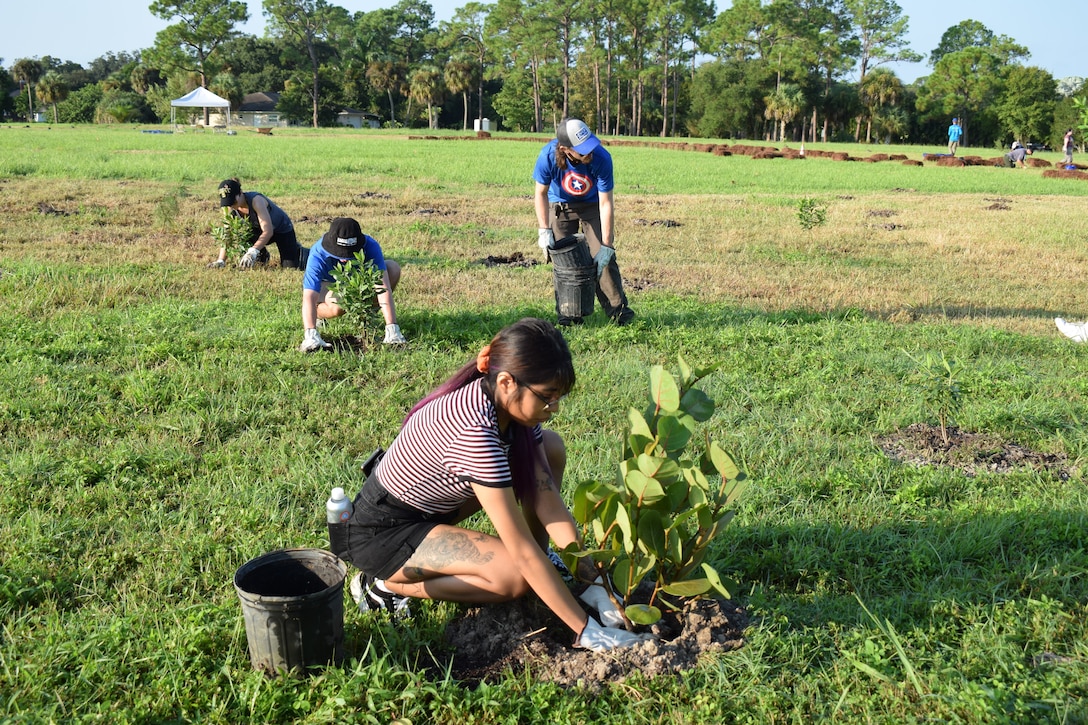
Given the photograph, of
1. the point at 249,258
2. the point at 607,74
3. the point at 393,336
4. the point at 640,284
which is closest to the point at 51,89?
the point at 607,74

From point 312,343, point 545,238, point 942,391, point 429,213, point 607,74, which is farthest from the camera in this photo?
point 607,74

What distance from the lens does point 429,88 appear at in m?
73.1

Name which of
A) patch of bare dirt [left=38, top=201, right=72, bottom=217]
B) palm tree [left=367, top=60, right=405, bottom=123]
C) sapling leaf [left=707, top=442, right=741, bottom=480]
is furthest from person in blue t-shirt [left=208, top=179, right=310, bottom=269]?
palm tree [left=367, top=60, right=405, bottom=123]

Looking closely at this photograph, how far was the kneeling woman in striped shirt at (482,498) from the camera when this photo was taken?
8.51 feet

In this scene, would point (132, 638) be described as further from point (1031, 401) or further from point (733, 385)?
point (1031, 401)

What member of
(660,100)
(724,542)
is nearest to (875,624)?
(724,542)

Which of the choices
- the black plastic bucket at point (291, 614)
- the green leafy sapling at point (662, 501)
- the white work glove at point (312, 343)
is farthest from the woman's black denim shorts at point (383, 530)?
the white work glove at point (312, 343)

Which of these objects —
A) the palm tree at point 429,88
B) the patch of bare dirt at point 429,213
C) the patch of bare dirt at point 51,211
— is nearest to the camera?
the patch of bare dirt at point 51,211

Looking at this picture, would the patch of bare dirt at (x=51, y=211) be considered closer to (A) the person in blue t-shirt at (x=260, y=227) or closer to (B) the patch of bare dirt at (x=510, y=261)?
(A) the person in blue t-shirt at (x=260, y=227)

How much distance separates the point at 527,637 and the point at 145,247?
8308 mm

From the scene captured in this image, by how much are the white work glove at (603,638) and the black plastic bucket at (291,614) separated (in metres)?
0.77

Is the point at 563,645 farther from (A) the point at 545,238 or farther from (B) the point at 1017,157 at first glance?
(B) the point at 1017,157

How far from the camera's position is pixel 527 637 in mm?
2842

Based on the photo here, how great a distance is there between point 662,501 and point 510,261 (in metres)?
7.12
